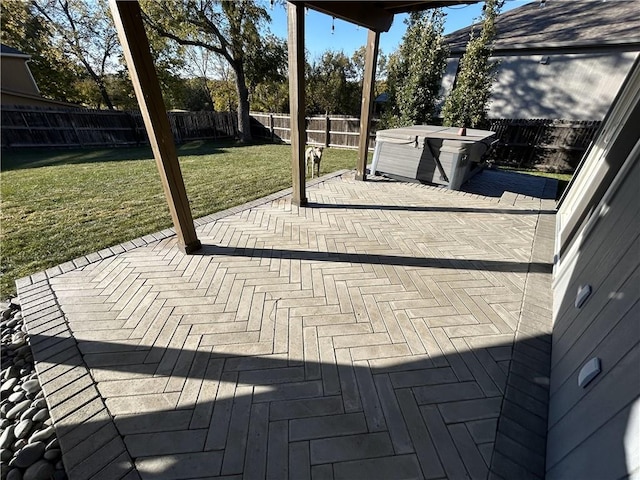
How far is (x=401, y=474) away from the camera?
1.36 meters

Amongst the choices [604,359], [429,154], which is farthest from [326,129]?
[604,359]

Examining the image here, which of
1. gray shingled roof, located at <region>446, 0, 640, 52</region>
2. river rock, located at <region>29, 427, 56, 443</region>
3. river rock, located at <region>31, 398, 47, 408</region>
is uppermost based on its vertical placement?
gray shingled roof, located at <region>446, 0, 640, 52</region>

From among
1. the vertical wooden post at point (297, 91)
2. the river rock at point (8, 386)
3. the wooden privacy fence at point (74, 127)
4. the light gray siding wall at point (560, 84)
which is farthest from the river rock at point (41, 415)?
the light gray siding wall at point (560, 84)

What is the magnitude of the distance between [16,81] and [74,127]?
780 cm

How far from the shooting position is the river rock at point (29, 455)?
4.57ft

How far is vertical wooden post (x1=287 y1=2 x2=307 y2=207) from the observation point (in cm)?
357

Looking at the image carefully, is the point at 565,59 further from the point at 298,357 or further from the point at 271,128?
the point at 298,357

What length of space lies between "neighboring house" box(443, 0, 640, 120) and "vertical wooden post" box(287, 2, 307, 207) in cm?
965

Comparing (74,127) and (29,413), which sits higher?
(74,127)

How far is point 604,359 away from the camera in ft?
4.29

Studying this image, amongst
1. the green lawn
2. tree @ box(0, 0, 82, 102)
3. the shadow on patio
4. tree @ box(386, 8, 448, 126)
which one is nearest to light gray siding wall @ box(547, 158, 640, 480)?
the shadow on patio

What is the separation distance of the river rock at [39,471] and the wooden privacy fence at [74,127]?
13667 millimetres

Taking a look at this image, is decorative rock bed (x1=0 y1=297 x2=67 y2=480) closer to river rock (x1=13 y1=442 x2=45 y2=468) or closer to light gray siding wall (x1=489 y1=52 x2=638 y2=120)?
river rock (x1=13 y1=442 x2=45 y2=468)

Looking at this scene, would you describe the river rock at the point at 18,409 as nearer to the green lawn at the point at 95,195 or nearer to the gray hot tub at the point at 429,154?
the green lawn at the point at 95,195
